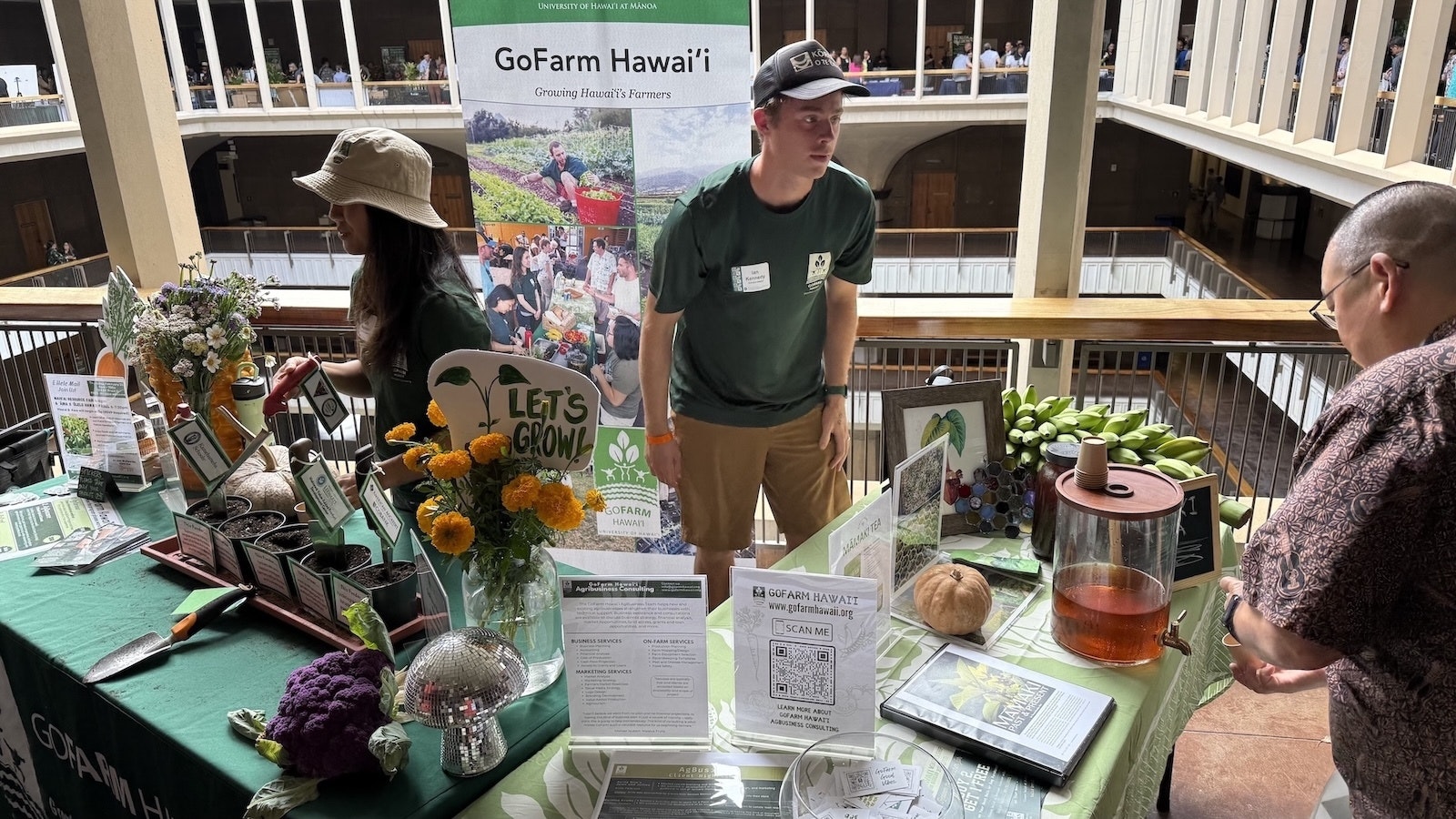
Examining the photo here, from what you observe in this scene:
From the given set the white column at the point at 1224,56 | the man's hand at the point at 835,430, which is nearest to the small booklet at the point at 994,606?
the man's hand at the point at 835,430

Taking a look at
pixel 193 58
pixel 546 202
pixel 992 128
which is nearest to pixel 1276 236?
pixel 992 128

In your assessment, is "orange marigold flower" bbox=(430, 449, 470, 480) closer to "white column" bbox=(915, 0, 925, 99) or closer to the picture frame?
the picture frame

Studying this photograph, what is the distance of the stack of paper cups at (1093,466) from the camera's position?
4.67ft

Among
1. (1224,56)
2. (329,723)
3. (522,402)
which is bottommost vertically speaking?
(329,723)

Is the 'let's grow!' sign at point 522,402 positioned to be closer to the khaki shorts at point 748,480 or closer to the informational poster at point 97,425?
the khaki shorts at point 748,480

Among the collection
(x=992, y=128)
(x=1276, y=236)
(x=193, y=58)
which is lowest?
(x=1276, y=236)

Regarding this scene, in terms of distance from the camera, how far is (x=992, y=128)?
17766mm

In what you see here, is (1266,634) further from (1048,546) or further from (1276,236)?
(1276,236)

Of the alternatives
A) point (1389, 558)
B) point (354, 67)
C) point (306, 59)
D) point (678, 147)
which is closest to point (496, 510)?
point (1389, 558)

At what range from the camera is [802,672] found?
1.22 meters

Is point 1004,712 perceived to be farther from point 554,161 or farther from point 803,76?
point 554,161

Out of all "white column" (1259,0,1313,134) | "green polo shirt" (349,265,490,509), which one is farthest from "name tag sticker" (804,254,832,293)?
"white column" (1259,0,1313,134)

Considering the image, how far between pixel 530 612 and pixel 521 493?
24cm

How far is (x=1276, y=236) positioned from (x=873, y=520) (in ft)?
59.3
